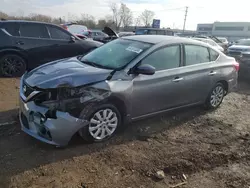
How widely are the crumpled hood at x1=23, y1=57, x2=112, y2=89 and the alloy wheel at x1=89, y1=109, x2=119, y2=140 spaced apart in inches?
20.6

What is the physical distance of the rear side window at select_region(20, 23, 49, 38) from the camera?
764 cm

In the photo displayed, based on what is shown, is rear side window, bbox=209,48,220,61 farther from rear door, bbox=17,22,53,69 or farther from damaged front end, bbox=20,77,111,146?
rear door, bbox=17,22,53,69

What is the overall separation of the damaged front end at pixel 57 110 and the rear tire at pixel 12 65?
416 centimetres

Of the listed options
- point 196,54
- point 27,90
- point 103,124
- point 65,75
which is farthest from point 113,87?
point 196,54

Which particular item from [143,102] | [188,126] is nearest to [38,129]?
[143,102]

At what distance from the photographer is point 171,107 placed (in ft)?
15.7

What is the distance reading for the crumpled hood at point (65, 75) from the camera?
3.58 m

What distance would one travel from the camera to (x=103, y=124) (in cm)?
391

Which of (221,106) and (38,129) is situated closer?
(38,129)

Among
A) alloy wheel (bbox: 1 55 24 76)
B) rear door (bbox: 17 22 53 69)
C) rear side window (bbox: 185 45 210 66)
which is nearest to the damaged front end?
rear side window (bbox: 185 45 210 66)

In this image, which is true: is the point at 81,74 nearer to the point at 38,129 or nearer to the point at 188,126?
the point at 38,129

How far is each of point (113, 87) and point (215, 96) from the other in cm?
296

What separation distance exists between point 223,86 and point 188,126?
166 centimetres

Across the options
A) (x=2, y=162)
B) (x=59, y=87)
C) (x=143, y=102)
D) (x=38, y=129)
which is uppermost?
(x=59, y=87)
